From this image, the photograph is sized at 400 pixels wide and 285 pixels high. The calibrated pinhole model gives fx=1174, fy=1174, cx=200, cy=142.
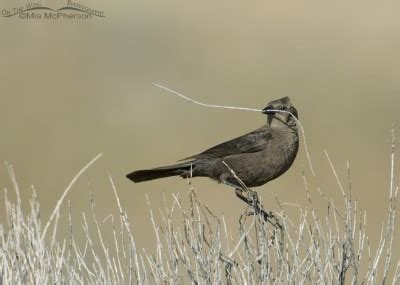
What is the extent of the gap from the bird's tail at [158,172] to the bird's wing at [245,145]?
106 millimetres

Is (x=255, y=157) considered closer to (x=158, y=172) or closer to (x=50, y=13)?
(x=158, y=172)

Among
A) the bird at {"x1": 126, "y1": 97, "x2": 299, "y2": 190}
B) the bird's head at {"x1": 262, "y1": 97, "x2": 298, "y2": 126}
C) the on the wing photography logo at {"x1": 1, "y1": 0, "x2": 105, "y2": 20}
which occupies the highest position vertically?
the bird's head at {"x1": 262, "y1": 97, "x2": 298, "y2": 126}

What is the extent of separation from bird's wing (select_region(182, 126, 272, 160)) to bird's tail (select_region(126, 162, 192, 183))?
106 mm

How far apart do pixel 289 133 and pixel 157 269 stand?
2.54m

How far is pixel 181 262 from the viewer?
575 centimetres

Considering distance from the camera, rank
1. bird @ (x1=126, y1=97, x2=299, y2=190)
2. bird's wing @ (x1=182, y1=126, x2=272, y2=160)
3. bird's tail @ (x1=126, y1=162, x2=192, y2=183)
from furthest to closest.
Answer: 1. bird's wing @ (x1=182, y1=126, x2=272, y2=160)
2. bird @ (x1=126, y1=97, x2=299, y2=190)
3. bird's tail @ (x1=126, y1=162, x2=192, y2=183)

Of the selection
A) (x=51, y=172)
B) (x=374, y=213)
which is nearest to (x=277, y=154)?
(x=374, y=213)

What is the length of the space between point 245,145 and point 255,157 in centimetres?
18

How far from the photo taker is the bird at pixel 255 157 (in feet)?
25.6

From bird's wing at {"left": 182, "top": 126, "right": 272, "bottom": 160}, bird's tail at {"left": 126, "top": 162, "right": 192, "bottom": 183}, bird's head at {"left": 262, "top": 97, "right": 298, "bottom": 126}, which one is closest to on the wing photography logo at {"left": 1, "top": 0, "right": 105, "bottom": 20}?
bird's wing at {"left": 182, "top": 126, "right": 272, "bottom": 160}

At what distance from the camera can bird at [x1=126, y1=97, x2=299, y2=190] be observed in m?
7.79

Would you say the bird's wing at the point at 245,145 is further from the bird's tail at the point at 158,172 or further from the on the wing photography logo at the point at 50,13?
the on the wing photography logo at the point at 50,13

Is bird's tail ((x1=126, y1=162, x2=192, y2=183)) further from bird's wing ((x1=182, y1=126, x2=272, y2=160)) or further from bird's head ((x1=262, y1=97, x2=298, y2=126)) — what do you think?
bird's head ((x1=262, y1=97, x2=298, y2=126))

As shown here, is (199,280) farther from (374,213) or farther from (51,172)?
(51,172)
